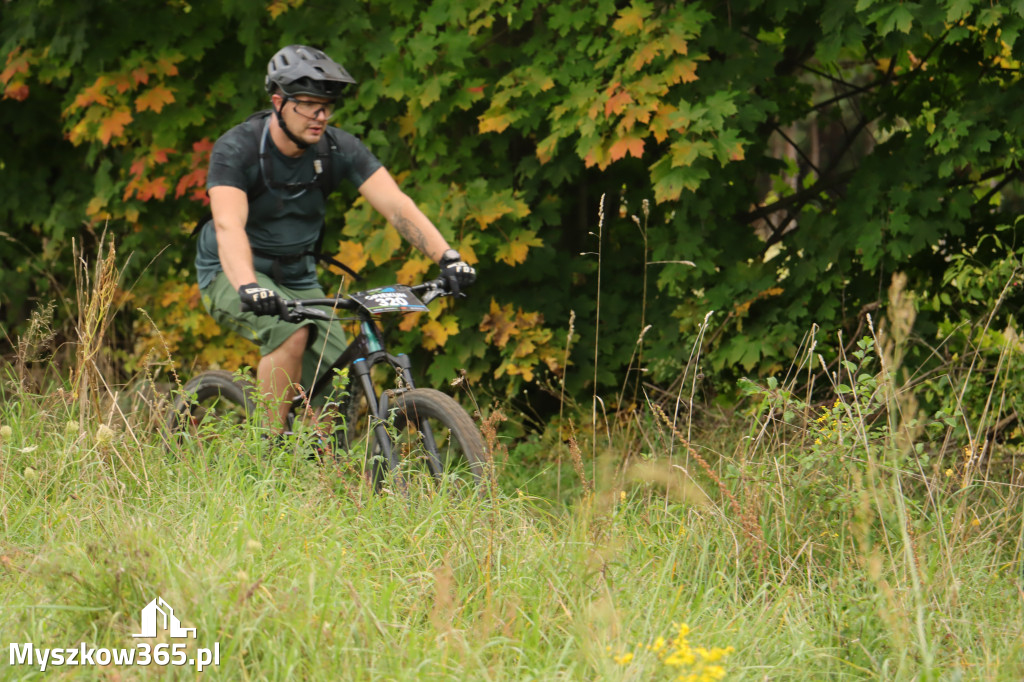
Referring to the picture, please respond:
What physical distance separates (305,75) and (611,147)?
1.51 meters

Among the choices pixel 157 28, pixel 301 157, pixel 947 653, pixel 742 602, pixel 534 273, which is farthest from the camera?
pixel 157 28

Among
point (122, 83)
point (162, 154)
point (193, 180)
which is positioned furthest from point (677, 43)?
point (122, 83)

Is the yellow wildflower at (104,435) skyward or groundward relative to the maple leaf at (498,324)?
skyward

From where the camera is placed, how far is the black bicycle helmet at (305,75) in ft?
13.9

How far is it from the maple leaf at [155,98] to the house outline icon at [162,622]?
434 cm

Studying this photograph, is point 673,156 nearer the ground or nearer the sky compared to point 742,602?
nearer the sky

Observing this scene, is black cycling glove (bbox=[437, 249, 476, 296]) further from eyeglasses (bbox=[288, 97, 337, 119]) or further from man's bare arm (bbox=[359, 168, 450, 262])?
eyeglasses (bbox=[288, 97, 337, 119])

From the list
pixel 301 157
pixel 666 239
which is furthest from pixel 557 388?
pixel 301 157

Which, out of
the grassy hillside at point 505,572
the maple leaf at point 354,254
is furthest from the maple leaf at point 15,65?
the grassy hillside at point 505,572

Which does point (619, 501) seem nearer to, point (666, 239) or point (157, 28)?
point (666, 239)

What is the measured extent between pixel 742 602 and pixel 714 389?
3.01 metres

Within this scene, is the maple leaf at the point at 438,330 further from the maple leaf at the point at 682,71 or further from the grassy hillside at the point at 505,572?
the grassy hillside at the point at 505,572

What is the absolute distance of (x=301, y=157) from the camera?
454 centimetres

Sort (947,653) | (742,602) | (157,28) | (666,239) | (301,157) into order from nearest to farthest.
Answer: (947,653)
(742,602)
(301,157)
(666,239)
(157,28)
